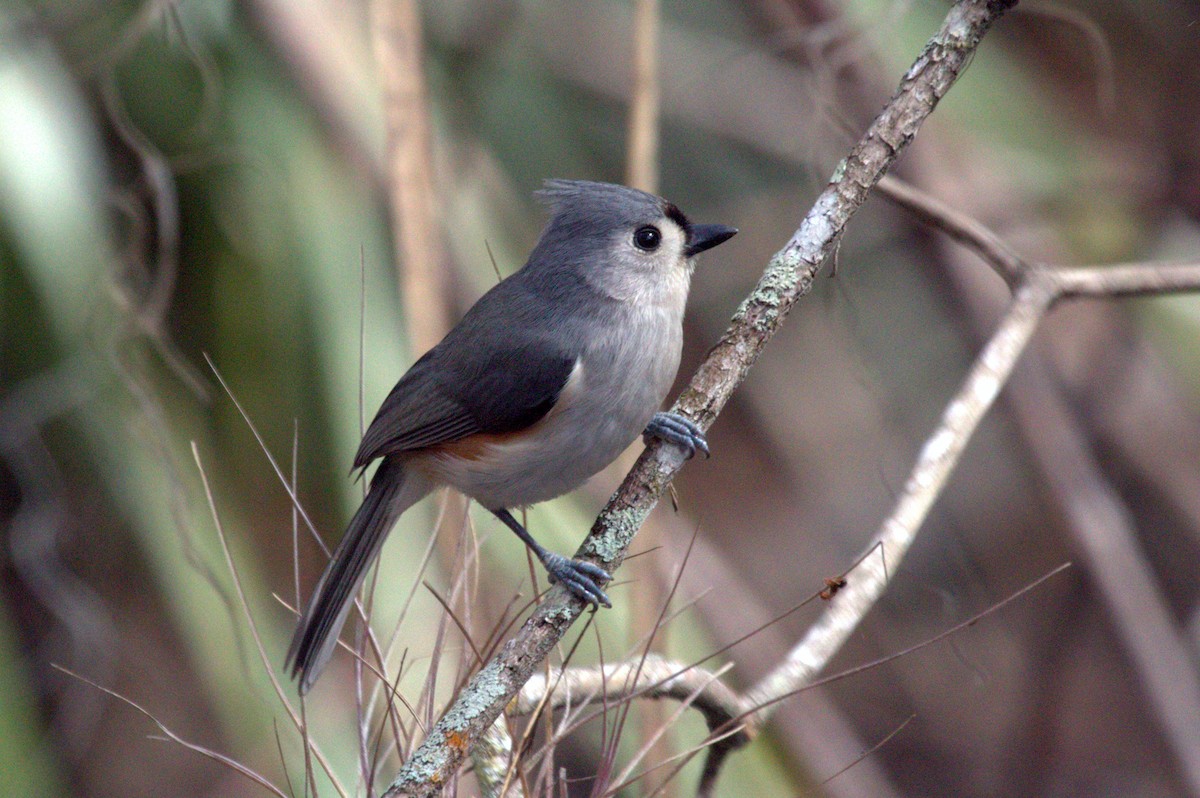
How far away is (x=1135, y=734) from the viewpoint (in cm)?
390

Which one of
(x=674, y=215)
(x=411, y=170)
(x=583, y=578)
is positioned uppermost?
(x=411, y=170)

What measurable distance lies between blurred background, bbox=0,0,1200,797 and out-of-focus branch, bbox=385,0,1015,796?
519 millimetres

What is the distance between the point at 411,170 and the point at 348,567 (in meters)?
0.89

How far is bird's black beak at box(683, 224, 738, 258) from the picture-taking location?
2.06m

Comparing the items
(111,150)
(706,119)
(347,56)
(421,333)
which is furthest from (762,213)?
(111,150)

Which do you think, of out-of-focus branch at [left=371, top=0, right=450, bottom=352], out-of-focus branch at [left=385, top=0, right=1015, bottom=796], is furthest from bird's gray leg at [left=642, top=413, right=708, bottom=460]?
out-of-focus branch at [left=371, top=0, right=450, bottom=352]

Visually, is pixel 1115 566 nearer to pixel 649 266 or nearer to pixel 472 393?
pixel 649 266

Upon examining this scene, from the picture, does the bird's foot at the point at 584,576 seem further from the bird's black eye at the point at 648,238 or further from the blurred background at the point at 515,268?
the bird's black eye at the point at 648,238

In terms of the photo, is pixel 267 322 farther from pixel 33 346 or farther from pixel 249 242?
pixel 33 346

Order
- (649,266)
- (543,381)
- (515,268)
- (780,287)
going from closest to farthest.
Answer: (780,287) < (543,381) < (649,266) < (515,268)

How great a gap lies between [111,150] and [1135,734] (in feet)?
13.0

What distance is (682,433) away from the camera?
1582 millimetres

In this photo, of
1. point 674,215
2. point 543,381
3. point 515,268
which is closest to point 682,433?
point 543,381

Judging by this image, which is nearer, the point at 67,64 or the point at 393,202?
the point at 393,202
